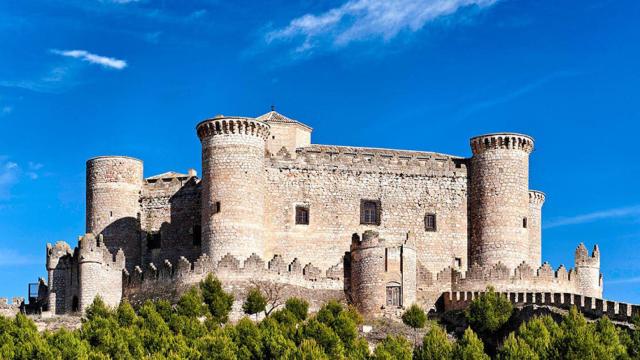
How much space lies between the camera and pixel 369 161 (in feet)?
251

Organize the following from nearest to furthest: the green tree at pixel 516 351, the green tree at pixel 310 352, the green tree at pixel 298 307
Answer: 1. the green tree at pixel 516 351
2. the green tree at pixel 310 352
3. the green tree at pixel 298 307

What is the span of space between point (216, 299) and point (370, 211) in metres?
11.7

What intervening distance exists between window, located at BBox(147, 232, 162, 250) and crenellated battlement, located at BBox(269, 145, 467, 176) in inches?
303

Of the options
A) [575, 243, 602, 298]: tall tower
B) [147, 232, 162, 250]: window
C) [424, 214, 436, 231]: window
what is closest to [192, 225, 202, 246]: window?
[147, 232, 162, 250]: window

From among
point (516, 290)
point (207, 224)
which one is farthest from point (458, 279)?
point (207, 224)

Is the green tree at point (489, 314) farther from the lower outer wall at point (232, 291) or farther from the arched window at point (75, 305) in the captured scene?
the arched window at point (75, 305)

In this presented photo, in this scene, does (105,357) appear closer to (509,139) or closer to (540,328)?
(540,328)

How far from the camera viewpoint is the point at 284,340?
203ft

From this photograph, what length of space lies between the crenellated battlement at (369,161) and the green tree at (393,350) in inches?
604

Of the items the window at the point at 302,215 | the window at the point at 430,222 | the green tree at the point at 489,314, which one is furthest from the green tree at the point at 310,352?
the window at the point at 430,222

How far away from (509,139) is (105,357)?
87.5 feet

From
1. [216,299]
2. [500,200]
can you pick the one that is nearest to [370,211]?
[500,200]

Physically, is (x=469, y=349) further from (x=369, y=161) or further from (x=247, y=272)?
(x=369, y=161)

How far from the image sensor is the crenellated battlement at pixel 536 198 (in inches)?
3152
